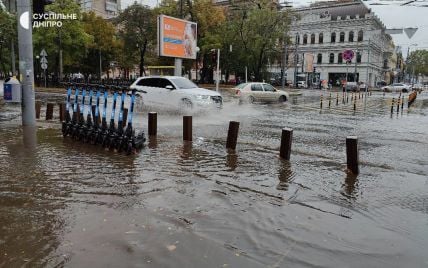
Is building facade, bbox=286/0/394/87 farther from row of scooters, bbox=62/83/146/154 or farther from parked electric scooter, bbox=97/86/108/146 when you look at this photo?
parked electric scooter, bbox=97/86/108/146

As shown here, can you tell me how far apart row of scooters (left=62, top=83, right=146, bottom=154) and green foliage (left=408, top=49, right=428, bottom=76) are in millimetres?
119847

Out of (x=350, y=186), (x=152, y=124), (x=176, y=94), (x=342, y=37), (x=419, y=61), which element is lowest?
(x=350, y=186)

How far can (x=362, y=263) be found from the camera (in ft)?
13.1

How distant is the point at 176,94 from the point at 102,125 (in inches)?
293

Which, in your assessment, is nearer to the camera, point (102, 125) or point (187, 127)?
point (102, 125)

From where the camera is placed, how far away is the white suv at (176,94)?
53.3 feet

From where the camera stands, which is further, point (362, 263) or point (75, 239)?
point (75, 239)

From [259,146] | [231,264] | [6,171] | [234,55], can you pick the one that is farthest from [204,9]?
[231,264]

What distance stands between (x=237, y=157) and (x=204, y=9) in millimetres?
44510

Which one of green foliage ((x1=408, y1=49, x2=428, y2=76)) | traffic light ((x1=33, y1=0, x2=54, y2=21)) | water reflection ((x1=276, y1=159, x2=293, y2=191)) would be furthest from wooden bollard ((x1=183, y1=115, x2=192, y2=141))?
green foliage ((x1=408, y1=49, x2=428, y2=76))

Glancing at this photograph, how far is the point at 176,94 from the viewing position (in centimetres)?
1655

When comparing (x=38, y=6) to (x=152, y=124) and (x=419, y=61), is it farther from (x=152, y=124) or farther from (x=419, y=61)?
(x=419, y=61)

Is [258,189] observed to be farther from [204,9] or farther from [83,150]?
[204,9]

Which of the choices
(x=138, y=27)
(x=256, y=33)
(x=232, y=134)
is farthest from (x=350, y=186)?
(x=138, y=27)
